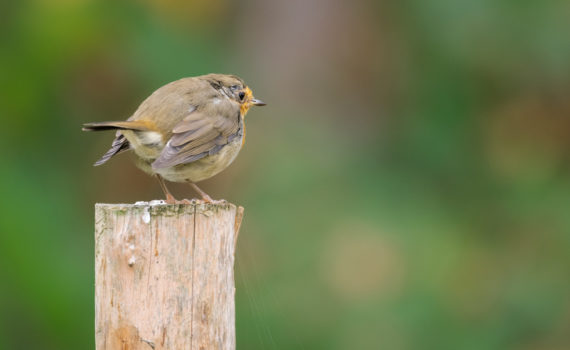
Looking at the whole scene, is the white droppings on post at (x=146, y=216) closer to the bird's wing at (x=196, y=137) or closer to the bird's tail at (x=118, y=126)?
the bird's tail at (x=118, y=126)

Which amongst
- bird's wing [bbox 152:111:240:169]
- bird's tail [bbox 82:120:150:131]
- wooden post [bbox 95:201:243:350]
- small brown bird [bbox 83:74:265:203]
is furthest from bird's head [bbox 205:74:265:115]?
wooden post [bbox 95:201:243:350]

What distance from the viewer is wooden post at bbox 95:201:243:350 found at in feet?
10.8

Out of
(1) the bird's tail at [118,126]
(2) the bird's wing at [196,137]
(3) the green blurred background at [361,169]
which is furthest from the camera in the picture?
(3) the green blurred background at [361,169]

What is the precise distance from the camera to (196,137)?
4.62 meters

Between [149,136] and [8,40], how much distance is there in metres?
3.93

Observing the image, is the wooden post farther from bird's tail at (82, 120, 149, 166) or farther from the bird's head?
the bird's head

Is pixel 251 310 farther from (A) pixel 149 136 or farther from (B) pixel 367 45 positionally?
(B) pixel 367 45

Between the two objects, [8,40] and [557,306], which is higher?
[8,40]

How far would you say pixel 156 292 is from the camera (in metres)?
3.29

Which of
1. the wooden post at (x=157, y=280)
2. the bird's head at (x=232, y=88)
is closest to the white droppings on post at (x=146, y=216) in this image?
the wooden post at (x=157, y=280)

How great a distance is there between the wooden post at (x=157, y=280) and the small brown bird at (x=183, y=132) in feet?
3.15

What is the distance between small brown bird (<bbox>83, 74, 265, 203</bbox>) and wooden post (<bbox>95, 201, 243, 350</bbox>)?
3.15ft

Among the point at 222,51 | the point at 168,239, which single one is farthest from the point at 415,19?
the point at 168,239

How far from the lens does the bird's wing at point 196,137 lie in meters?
4.41
